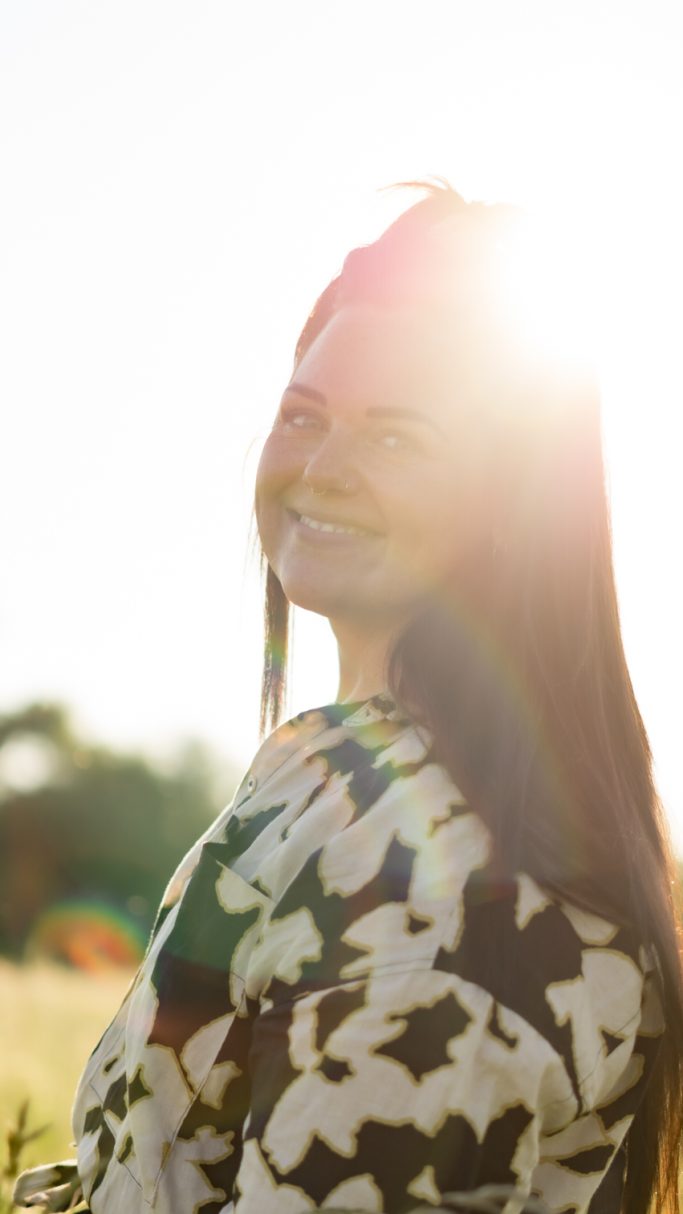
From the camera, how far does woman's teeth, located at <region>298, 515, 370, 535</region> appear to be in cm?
227

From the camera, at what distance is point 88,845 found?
33.4m

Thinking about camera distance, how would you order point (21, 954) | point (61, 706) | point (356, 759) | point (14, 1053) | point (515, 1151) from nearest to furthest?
point (515, 1151) < point (356, 759) < point (14, 1053) < point (21, 954) < point (61, 706)

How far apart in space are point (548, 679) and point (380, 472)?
1.62 ft

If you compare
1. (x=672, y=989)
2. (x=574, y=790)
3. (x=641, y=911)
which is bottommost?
(x=672, y=989)

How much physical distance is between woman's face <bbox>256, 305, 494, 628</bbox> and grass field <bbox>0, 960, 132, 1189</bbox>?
1270 millimetres

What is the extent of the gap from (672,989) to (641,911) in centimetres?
14

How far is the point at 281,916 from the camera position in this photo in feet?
5.68

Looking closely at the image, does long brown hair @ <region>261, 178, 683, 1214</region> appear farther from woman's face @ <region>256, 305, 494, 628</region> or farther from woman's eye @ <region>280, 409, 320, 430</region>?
woman's eye @ <region>280, 409, 320, 430</region>

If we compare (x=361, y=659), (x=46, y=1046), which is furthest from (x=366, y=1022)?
(x=46, y=1046)

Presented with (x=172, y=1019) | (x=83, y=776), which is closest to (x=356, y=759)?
(x=172, y=1019)

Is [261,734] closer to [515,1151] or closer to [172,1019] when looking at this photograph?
[172,1019]

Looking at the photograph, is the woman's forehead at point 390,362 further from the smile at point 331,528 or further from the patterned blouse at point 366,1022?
the patterned blouse at point 366,1022

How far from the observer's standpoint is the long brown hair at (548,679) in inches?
72.4

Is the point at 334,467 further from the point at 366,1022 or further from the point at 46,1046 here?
the point at 46,1046
